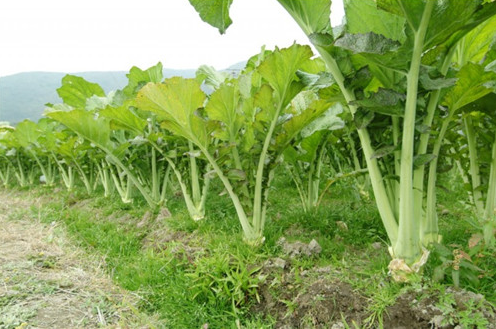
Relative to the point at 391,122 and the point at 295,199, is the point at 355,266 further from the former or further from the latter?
the point at 295,199

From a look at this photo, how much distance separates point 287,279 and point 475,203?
1313 millimetres

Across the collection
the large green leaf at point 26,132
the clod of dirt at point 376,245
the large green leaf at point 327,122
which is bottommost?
the clod of dirt at point 376,245

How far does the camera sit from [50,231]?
3.49 metres

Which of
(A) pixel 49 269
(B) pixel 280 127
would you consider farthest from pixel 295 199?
(A) pixel 49 269

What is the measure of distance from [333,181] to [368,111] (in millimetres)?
517

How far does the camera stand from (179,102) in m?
2.00

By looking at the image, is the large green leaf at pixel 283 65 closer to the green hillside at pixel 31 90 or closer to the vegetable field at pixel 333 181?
the vegetable field at pixel 333 181

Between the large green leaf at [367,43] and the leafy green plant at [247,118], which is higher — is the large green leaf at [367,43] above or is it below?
above

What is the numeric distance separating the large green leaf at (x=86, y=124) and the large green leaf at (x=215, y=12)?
2.03 metres

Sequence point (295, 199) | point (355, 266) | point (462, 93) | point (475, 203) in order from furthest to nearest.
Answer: point (295, 199) → point (475, 203) → point (355, 266) → point (462, 93)

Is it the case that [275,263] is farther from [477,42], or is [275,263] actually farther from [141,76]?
[141,76]

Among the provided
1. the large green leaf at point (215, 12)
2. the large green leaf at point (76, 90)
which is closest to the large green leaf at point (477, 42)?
the large green leaf at point (215, 12)

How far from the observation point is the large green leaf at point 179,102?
76.4 inches

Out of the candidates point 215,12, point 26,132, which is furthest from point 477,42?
point 26,132
